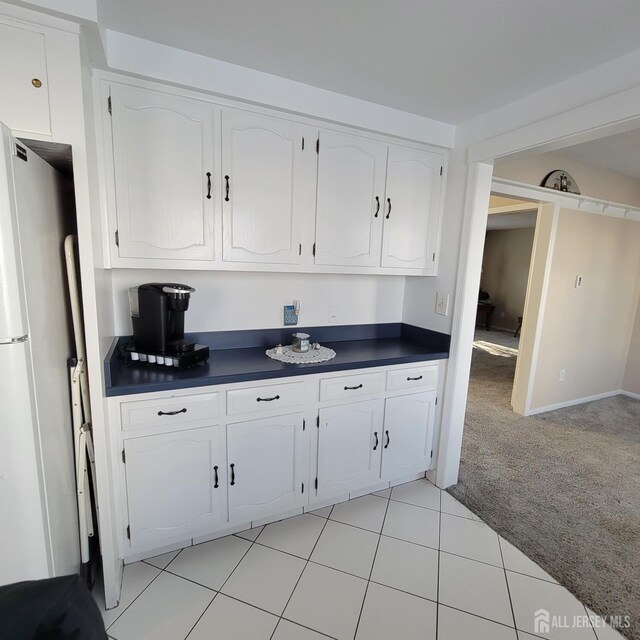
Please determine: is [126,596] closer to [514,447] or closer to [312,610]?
[312,610]

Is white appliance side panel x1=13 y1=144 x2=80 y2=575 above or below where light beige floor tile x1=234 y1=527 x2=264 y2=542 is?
above

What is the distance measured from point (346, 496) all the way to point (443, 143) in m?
2.20

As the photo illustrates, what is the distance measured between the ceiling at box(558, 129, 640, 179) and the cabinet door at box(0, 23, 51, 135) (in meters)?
3.20

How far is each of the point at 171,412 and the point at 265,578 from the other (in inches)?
33.7

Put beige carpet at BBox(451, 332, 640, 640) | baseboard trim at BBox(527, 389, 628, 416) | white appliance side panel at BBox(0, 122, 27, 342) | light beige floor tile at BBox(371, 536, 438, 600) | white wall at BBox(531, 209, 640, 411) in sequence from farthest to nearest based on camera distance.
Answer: baseboard trim at BBox(527, 389, 628, 416) → white wall at BBox(531, 209, 640, 411) → beige carpet at BBox(451, 332, 640, 640) → light beige floor tile at BBox(371, 536, 438, 600) → white appliance side panel at BBox(0, 122, 27, 342)

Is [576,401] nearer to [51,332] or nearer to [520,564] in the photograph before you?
[520,564]

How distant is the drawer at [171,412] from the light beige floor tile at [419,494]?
1.31m


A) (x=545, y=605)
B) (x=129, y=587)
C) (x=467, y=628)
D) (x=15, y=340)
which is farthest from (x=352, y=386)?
(x=15, y=340)

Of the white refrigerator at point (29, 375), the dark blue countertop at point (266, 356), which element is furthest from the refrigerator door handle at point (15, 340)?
the dark blue countertop at point (266, 356)

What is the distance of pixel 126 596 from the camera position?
1.49 meters

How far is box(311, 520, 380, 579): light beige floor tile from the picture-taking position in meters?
1.67

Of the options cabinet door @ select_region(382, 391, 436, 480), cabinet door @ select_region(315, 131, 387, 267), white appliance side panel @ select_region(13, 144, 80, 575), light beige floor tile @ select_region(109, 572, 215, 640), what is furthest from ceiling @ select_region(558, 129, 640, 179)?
light beige floor tile @ select_region(109, 572, 215, 640)

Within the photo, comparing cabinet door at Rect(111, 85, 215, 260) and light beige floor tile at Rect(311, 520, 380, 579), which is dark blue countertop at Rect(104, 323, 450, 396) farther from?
light beige floor tile at Rect(311, 520, 380, 579)

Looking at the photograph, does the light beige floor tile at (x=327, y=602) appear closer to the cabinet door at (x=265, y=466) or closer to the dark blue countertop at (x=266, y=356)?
the cabinet door at (x=265, y=466)
